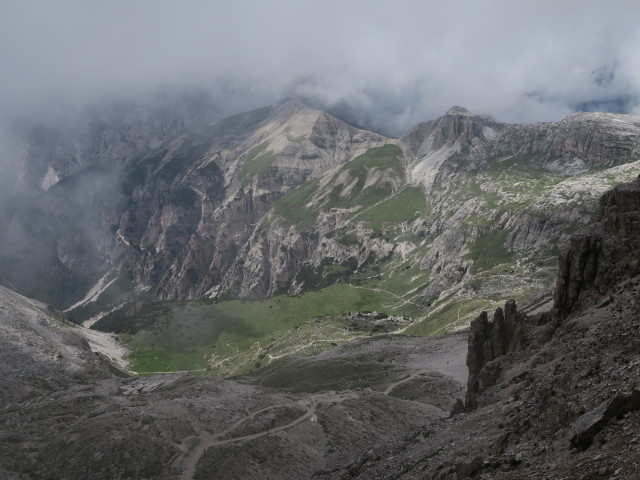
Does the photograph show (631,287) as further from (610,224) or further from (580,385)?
(580,385)

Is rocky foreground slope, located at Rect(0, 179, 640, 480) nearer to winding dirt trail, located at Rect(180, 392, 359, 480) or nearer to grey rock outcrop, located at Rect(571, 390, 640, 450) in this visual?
grey rock outcrop, located at Rect(571, 390, 640, 450)

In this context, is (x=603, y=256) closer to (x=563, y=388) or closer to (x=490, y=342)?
(x=490, y=342)

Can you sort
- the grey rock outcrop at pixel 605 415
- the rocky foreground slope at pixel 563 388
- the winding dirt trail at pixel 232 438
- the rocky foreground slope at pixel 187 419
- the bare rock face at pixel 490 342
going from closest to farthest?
the grey rock outcrop at pixel 605 415, the rocky foreground slope at pixel 563 388, the bare rock face at pixel 490 342, the rocky foreground slope at pixel 187 419, the winding dirt trail at pixel 232 438

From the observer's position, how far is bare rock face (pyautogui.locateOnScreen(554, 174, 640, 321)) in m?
61.7

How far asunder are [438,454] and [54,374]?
117 metres

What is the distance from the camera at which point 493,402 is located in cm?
6022

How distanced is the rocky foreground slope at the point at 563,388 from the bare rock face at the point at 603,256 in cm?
13

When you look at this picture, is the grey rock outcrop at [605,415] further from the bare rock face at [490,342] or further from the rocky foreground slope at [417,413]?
the bare rock face at [490,342]

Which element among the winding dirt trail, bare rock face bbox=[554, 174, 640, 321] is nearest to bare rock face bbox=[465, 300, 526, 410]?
bare rock face bbox=[554, 174, 640, 321]

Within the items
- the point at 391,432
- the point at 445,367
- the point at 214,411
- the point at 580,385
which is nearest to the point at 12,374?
the point at 214,411

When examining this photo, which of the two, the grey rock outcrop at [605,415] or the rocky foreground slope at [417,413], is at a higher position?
the grey rock outcrop at [605,415]

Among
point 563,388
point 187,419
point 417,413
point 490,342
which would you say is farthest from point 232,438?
point 563,388

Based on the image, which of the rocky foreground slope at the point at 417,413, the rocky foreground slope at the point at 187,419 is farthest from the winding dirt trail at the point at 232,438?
the rocky foreground slope at the point at 417,413

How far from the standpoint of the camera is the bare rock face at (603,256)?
202ft
